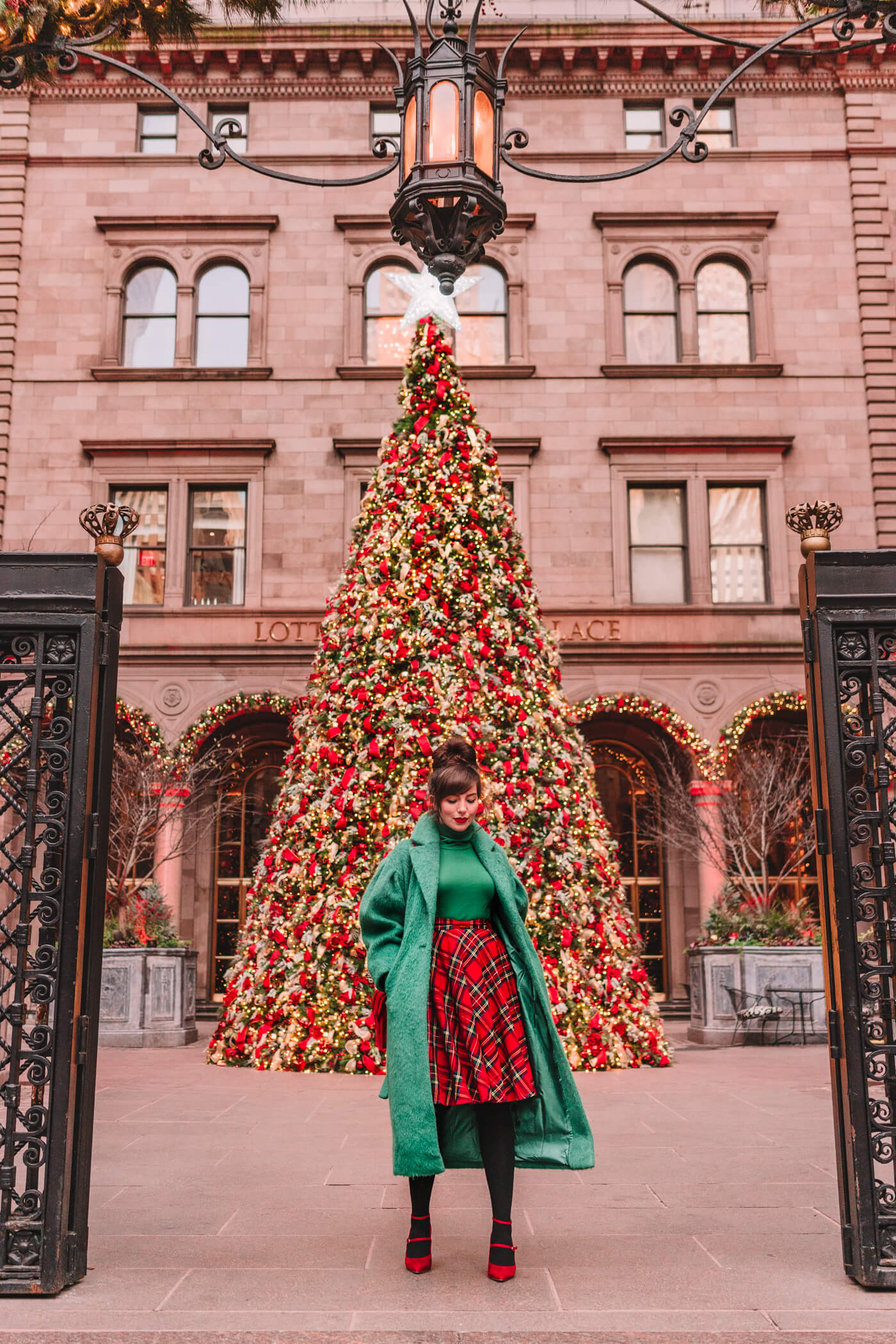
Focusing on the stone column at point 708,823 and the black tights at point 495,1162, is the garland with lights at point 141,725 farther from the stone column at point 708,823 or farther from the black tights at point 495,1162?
the black tights at point 495,1162

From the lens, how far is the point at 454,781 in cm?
458

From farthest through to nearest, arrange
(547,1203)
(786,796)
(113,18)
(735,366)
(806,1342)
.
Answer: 1. (735,366)
2. (786,796)
3. (113,18)
4. (547,1203)
5. (806,1342)

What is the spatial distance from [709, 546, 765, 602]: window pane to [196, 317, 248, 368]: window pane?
8.68m

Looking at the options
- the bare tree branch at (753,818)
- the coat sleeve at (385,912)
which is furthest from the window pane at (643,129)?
the coat sleeve at (385,912)

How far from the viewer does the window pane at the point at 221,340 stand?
65.8 feet

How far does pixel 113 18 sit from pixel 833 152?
17.2 m

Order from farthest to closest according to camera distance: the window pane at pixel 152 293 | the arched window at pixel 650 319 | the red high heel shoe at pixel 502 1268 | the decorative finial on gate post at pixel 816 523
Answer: the window pane at pixel 152 293, the arched window at pixel 650 319, the decorative finial on gate post at pixel 816 523, the red high heel shoe at pixel 502 1268

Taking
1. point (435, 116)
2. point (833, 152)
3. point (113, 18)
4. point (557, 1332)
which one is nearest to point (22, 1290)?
point (557, 1332)

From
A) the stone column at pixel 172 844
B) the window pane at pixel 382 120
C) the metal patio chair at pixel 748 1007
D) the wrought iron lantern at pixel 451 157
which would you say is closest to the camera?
the wrought iron lantern at pixel 451 157

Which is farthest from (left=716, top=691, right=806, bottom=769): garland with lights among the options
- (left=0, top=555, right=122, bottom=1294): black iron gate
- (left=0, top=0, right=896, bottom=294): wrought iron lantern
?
(left=0, top=555, right=122, bottom=1294): black iron gate

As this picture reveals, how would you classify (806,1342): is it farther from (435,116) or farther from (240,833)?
(240,833)

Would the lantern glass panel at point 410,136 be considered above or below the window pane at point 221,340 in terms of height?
below

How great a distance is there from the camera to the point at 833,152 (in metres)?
20.3

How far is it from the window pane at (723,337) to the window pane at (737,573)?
3330 millimetres
